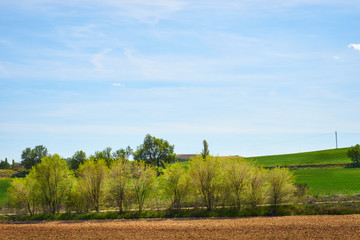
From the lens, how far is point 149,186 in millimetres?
50281

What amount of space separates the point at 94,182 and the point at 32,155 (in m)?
95.5

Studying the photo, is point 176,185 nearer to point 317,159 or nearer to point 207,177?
point 207,177

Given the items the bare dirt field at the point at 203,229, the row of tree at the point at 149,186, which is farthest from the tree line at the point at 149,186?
the bare dirt field at the point at 203,229

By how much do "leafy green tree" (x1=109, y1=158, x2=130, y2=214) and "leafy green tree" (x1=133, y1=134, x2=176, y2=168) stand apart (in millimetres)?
53647

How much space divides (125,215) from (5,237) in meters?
16.0

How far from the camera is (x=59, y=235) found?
116ft

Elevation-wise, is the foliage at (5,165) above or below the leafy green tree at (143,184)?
above

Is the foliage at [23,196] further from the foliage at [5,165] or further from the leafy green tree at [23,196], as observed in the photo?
the foliage at [5,165]

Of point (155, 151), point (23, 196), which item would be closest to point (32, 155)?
point (155, 151)

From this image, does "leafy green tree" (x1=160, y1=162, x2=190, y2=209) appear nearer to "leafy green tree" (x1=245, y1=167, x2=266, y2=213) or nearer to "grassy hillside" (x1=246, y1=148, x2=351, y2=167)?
"leafy green tree" (x1=245, y1=167, x2=266, y2=213)

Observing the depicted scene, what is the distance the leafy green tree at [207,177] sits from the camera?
4844cm

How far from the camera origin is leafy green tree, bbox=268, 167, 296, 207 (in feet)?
152

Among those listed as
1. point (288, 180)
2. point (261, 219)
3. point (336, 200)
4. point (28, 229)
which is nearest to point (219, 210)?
point (261, 219)

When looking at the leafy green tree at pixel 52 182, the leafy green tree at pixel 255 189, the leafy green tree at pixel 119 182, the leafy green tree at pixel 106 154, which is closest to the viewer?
the leafy green tree at pixel 255 189
